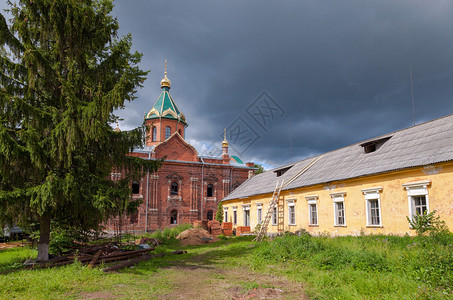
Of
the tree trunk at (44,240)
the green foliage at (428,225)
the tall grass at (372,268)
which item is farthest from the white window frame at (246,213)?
the tree trunk at (44,240)

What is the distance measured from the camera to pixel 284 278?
8.12 meters

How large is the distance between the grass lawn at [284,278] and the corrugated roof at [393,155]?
3.54 m

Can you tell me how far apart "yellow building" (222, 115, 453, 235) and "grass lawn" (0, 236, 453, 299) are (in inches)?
85.7

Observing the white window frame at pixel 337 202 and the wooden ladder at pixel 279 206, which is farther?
the wooden ladder at pixel 279 206

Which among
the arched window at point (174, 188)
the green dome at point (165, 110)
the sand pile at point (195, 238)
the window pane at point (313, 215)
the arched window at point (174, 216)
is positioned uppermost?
the green dome at point (165, 110)

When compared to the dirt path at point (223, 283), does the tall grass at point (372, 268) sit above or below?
above

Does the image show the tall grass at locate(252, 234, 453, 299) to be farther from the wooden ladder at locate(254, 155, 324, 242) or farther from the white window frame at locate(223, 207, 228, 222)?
the white window frame at locate(223, 207, 228, 222)

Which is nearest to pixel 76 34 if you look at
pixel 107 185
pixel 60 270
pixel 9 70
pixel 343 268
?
pixel 9 70

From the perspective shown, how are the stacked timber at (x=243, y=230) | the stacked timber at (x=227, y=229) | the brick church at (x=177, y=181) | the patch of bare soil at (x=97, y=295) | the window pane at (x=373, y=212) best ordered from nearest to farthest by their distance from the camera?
1. the patch of bare soil at (x=97, y=295)
2. the window pane at (x=373, y=212)
3. the stacked timber at (x=243, y=230)
4. the stacked timber at (x=227, y=229)
5. the brick church at (x=177, y=181)

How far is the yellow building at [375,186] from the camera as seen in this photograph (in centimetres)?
1142

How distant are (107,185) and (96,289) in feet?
15.3

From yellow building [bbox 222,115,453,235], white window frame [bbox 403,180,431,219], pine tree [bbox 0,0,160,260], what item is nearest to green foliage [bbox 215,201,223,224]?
yellow building [bbox 222,115,453,235]

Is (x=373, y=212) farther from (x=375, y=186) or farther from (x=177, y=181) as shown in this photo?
(x=177, y=181)

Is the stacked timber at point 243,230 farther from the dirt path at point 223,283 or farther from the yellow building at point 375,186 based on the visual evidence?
the dirt path at point 223,283
